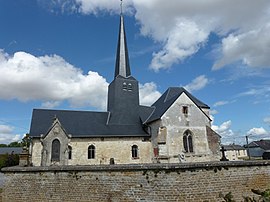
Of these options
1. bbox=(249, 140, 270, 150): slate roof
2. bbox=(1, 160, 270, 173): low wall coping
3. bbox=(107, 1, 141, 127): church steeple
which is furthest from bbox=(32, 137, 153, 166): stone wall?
bbox=(249, 140, 270, 150): slate roof

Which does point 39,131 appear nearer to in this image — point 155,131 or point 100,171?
point 155,131

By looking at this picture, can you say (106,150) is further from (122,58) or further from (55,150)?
(122,58)

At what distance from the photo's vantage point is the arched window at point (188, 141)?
20766mm

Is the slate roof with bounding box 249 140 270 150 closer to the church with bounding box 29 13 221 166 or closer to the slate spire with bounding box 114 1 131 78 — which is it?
the church with bounding box 29 13 221 166

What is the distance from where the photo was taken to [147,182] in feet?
27.4

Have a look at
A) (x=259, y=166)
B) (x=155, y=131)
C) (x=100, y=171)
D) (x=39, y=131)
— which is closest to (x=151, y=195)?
(x=100, y=171)

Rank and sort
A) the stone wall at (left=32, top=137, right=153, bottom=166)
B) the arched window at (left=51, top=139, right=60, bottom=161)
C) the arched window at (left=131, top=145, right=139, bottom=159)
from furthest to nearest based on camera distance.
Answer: the arched window at (left=131, top=145, right=139, bottom=159), the stone wall at (left=32, top=137, right=153, bottom=166), the arched window at (left=51, top=139, right=60, bottom=161)

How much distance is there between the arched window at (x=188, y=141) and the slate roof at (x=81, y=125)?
3.72 meters

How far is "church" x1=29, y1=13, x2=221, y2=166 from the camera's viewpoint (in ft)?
64.0

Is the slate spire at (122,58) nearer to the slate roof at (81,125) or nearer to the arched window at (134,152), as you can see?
the slate roof at (81,125)

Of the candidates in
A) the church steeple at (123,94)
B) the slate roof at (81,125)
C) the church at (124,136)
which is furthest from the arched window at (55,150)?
the church steeple at (123,94)

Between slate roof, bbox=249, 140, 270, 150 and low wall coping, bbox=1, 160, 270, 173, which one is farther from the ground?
→ slate roof, bbox=249, 140, 270, 150

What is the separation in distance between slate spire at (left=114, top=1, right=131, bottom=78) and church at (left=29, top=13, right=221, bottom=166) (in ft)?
11.7

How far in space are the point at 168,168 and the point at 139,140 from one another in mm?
14086
